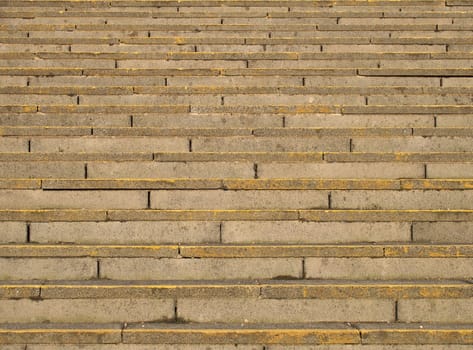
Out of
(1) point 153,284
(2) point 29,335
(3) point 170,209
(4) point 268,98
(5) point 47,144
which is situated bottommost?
(2) point 29,335

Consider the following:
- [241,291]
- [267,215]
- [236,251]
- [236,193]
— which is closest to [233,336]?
[241,291]

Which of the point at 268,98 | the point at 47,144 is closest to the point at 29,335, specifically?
the point at 47,144

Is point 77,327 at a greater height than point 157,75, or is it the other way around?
point 157,75

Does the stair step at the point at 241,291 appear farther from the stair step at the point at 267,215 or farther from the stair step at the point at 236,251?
the stair step at the point at 267,215

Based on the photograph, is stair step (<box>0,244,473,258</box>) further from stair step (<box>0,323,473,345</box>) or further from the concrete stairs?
stair step (<box>0,323,473,345</box>)

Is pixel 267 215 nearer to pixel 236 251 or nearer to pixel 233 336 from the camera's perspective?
pixel 236 251

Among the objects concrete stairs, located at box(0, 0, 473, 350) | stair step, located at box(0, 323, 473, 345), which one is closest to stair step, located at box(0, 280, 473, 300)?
concrete stairs, located at box(0, 0, 473, 350)

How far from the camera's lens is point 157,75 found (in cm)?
491

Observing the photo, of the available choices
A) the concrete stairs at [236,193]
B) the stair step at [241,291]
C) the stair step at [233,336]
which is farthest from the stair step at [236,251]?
the stair step at [233,336]

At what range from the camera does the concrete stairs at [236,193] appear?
301 cm

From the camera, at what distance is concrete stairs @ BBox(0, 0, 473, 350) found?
3010 millimetres

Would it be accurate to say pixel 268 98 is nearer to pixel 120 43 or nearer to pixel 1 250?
pixel 120 43

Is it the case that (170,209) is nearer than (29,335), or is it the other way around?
(29,335)

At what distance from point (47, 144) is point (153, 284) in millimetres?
1620
